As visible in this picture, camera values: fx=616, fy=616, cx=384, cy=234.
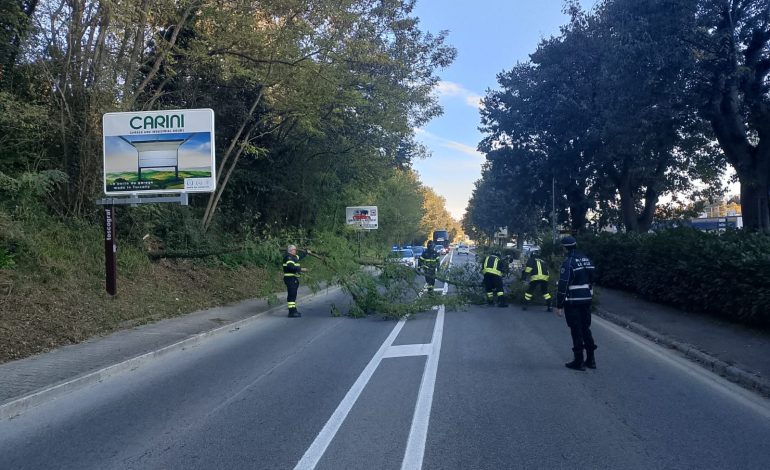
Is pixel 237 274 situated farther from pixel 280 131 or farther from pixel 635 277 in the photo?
pixel 635 277

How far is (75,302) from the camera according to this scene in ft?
38.3

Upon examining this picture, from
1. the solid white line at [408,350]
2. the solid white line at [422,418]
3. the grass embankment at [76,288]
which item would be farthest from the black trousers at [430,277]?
the solid white line at [422,418]

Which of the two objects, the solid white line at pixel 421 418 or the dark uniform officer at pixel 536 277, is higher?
the dark uniform officer at pixel 536 277

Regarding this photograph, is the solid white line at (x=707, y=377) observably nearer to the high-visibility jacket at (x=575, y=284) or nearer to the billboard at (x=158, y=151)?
the high-visibility jacket at (x=575, y=284)

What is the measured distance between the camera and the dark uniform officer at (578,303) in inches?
335

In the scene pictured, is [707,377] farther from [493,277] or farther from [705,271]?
[493,277]

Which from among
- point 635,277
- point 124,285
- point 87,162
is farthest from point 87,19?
point 635,277

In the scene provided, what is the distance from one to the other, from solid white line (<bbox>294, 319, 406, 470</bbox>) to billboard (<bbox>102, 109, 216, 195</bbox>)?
6.63 metres

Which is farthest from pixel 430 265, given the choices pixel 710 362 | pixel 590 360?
pixel 710 362

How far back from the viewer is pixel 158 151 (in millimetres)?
13711

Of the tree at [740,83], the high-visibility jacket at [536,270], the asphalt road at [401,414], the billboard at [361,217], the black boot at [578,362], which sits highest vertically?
the tree at [740,83]

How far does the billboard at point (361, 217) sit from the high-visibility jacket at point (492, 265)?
894 inches

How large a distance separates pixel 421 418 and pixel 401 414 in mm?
259

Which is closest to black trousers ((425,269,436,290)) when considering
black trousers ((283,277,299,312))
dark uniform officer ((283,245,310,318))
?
dark uniform officer ((283,245,310,318))
